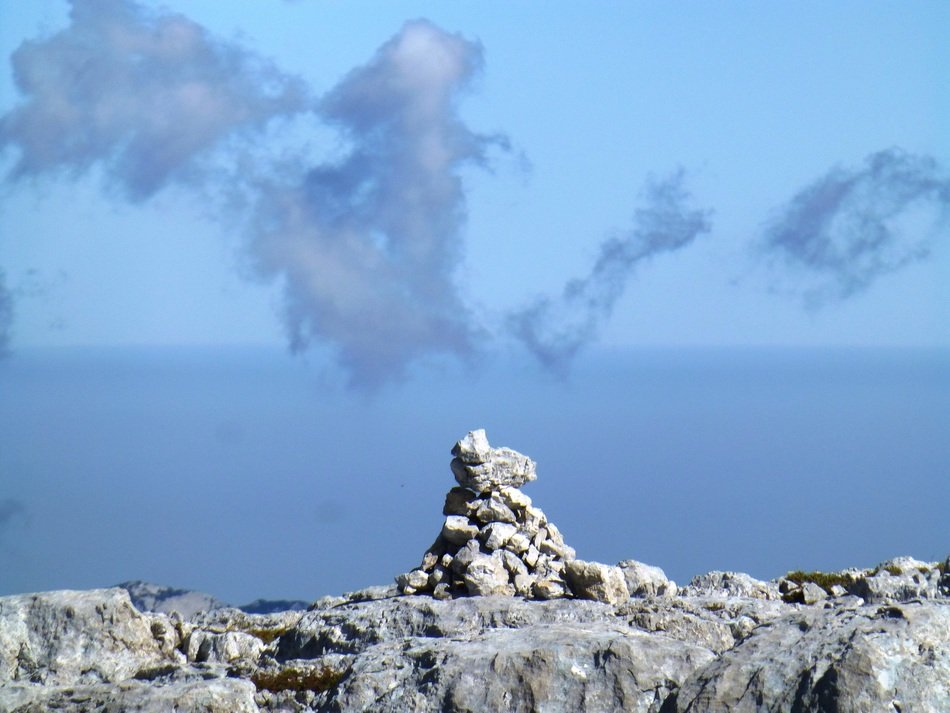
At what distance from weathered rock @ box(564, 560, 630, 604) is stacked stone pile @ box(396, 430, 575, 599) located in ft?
1.24

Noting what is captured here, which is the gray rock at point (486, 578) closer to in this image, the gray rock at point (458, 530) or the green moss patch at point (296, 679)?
the gray rock at point (458, 530)

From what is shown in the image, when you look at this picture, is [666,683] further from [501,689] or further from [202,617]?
[202,617]

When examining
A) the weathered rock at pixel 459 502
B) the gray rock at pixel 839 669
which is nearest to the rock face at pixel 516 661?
the gray rock at pixel 839 669

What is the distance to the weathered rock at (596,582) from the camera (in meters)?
32.5

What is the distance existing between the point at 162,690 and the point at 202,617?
25.5 metres

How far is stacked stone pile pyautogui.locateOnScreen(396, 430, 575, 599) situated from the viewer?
3469 centimetres

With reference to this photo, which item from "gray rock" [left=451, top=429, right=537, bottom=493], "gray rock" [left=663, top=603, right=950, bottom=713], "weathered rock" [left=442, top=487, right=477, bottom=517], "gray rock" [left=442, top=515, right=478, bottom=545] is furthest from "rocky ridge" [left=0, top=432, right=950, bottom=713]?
"gray rock" [left=451, top=429, right=537, bottom=493]

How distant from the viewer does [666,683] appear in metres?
17.3

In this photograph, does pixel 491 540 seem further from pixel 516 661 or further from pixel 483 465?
pixel 516 661

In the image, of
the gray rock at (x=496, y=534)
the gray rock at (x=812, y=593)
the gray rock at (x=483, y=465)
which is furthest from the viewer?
the gray rock at (x=483, y=465)

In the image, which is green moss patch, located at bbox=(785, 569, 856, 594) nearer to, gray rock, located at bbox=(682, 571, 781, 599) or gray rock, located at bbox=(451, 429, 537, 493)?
gray rock, located at bbox=(682, 571, 781, 599)

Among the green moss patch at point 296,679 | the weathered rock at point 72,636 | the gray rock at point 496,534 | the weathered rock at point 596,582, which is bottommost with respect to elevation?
the green moss patch at point 296,679

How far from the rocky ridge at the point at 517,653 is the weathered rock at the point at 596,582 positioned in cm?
5

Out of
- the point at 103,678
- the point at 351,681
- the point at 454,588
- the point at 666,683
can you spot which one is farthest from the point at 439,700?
the point at 454,588
